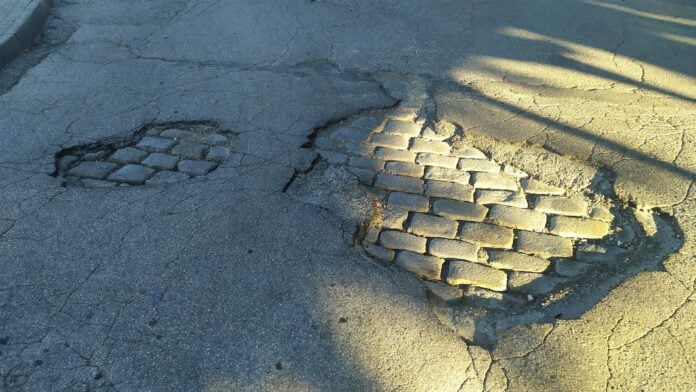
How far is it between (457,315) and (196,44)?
4.89 metres

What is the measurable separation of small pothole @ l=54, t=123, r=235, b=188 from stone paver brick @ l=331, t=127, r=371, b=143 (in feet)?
2.91

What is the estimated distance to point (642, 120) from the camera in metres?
5.05

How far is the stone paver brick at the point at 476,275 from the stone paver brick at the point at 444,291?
0.19 ft

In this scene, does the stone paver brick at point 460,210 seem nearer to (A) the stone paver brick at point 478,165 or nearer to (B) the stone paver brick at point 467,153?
(A) the stone paver brick at point 478,165

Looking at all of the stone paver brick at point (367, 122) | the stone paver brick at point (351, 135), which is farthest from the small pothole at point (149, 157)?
the stone paver brick at point (367, 122)

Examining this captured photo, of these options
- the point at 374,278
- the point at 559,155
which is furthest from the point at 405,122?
the point at 374,278

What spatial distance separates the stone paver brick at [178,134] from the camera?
4.79 m

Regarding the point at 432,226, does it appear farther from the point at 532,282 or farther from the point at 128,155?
the point at 128,155

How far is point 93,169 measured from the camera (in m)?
4.36

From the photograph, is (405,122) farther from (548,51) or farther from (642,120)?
(548,51)

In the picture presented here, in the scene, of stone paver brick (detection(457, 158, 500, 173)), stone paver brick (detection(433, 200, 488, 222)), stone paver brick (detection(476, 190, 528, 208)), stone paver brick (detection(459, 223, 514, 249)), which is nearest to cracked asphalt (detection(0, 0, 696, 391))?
stone paver brick (detection(457, 158, 500, 173))

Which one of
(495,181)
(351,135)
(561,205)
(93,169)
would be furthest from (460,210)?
(93,169)

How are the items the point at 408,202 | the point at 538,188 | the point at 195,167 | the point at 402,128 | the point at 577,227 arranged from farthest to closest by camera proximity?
1. the point at 402,128
2. the point at 195,167
3. the point at 538,188
4. the point at 408,202
5. the point at 577,227

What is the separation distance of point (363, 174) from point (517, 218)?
1.18 meters
